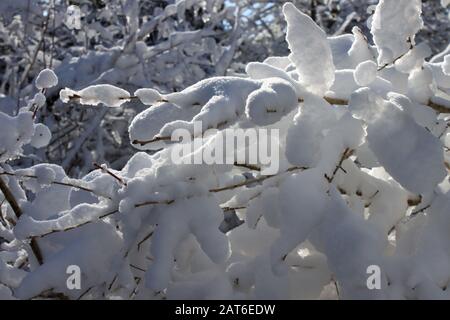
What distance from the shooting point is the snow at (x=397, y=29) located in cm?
132

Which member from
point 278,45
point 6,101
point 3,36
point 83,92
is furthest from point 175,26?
point 83,92

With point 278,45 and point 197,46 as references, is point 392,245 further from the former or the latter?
point 278,45

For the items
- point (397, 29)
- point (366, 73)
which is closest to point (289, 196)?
point (366, 73)

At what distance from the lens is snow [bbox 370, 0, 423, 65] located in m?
1.32

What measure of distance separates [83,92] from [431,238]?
0.76m

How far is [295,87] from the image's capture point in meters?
1.26

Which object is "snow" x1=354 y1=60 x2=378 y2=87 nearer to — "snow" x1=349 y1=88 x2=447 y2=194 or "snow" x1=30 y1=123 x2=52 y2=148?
"snow" x1=349 y1=88 x2=447 y2=194

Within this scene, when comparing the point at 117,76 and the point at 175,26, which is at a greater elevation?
the point at 117,76

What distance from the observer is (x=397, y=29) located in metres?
1.33
